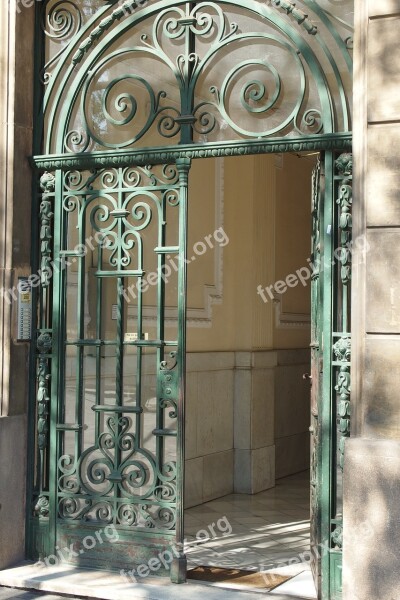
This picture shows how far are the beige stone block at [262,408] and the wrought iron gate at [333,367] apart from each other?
439 centimetres

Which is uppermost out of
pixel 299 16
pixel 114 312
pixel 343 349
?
pixel 299 16

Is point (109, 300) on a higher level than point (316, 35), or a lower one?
lower

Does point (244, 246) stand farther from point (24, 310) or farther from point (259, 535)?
point (24, 310)

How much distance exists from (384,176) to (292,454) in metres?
6.97

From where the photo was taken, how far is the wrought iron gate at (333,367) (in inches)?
238

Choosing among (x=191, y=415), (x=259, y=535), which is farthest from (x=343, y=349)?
(x=191, y=415)

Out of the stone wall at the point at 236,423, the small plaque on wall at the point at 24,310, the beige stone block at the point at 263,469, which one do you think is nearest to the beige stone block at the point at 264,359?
the stone wall at the point at 236,423

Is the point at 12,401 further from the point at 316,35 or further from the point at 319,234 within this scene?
the point at 316,35

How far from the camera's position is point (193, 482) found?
9602 mm

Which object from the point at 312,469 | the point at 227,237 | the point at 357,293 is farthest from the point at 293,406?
the point at 357,293

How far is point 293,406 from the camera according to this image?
12.3 m

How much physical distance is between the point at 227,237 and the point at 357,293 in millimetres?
4718

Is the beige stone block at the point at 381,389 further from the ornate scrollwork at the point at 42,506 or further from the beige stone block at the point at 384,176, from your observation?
the ornate scrollwork at the point at 42,506

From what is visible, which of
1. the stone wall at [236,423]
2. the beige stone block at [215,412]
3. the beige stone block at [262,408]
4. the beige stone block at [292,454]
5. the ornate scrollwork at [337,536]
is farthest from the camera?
the beige stone block at [292,454]
